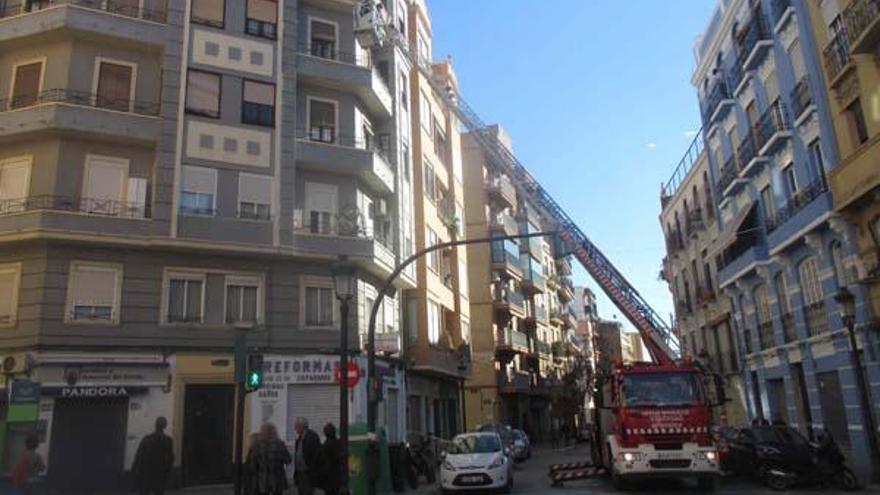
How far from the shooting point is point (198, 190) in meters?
22.0

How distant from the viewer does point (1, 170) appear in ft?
69.0

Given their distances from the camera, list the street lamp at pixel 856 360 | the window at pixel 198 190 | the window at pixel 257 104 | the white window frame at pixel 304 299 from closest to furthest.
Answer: the street lamp at pixel 856 360 < the window at pixel 198 190 < the white window frame at pixel 304 299 < the window at pixel 257 104

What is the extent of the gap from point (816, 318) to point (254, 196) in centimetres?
1790

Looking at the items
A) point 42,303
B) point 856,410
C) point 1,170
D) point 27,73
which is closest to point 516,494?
point 856,410

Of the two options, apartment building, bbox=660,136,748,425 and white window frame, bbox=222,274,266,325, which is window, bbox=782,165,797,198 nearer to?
apartment building, bbox=660,136,748,425

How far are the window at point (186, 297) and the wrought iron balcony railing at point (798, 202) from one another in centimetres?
1839

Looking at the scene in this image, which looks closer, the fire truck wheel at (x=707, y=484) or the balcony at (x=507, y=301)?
the fire truck wheel at (x=707, y=484)

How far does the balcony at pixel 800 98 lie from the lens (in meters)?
21.5

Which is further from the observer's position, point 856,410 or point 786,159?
point 786,159

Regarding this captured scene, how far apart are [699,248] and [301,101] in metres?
22.7

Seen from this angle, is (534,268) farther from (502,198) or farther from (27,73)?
(27,73)

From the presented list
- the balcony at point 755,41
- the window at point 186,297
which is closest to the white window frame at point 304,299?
the window at point 186,297

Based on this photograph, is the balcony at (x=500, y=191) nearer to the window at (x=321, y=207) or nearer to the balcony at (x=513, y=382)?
the balcony at (x=513, y=382)

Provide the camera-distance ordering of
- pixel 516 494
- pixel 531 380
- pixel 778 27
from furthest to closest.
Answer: pixel 531 380 < pixel 778 27 < pixel 516 494
